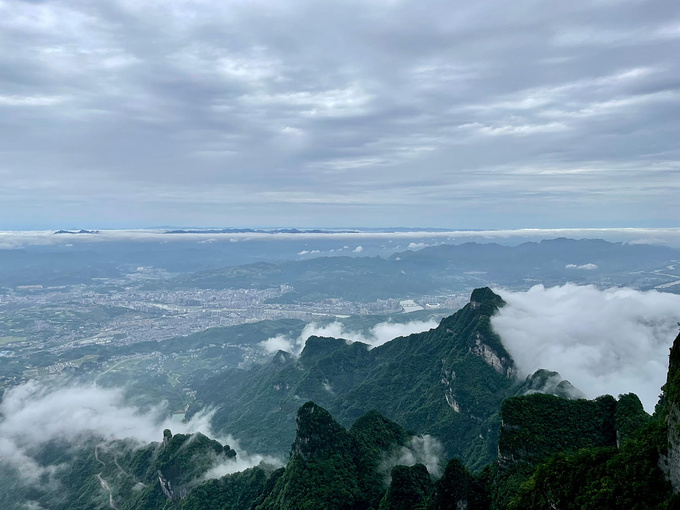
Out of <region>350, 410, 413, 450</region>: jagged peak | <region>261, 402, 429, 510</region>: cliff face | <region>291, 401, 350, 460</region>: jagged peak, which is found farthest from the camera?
<region>350, 410, 413, 450</region>: jagged peak

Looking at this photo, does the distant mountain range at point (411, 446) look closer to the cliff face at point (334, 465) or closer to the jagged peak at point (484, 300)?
the cliff face at point (334, 465)

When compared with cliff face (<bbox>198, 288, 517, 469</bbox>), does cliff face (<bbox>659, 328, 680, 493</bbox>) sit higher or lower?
higher

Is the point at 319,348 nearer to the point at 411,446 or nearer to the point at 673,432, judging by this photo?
the point at 411,446

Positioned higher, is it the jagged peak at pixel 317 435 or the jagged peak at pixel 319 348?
the jagged peak at pixel 317 435

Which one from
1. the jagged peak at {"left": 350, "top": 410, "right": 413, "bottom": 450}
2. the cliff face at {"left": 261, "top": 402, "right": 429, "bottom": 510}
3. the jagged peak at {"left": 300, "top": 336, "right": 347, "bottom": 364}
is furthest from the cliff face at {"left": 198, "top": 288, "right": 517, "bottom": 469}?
the cliff face at {"left": 261, "top": 402, "right": 429, "bottom": 510}

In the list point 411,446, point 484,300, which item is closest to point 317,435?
point 411,446

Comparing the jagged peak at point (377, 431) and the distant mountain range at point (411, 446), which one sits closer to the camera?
the distant mountain range at point (411, 446)

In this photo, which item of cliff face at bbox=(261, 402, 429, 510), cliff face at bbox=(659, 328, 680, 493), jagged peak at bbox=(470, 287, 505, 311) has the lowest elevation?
cliff face at bbox=(261, 402, 429, 510)

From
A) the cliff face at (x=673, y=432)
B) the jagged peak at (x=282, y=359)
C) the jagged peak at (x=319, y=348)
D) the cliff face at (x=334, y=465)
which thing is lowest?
the jagged peak at (x=282, y=359)

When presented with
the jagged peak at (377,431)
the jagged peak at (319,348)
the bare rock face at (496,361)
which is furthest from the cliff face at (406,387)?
the jagged peak at (377,431)

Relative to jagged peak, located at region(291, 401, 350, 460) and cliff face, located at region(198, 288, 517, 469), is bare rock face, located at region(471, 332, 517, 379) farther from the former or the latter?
jagged peak, located at region(291, 401, 350, 460)

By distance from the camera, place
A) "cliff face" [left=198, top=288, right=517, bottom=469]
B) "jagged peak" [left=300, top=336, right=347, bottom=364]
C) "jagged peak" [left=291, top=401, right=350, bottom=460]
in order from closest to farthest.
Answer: "jagged peak" [left=291, top=401, right=350, bottom=460] < "cliff face" [left=198, top=288, right=517, bottom=469] < "jagged peak" [left=300, top=336, right=347, bottom=364]

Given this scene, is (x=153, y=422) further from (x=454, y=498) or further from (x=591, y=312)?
(x=591, y=312)

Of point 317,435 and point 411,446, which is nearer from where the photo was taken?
point 317,435
